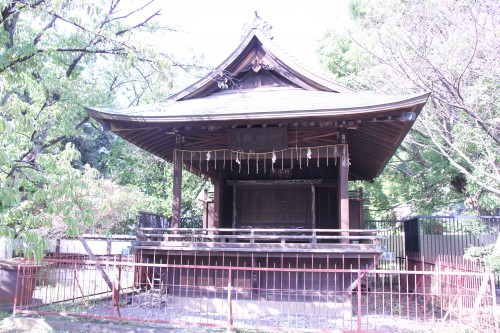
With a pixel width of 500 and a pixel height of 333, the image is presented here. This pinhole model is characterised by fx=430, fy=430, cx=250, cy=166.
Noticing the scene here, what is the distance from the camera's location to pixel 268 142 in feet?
35.9

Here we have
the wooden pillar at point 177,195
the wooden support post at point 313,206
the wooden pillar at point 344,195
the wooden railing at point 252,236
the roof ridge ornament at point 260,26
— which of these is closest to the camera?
the wooden railing at point 252,236

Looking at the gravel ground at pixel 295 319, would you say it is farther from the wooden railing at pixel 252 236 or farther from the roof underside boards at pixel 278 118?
the roof underside boards at pixel 278 118

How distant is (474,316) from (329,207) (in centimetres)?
718

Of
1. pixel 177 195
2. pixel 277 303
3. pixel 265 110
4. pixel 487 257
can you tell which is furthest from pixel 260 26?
pixel 487 257

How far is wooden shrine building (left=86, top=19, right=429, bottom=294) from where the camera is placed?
992cm

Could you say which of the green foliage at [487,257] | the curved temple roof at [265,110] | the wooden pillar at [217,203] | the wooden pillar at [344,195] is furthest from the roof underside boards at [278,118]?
the green foliage at [487,257]

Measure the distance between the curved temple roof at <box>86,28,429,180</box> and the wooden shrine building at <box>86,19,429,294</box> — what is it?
27 millimetres

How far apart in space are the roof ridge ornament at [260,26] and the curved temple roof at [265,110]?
165 millimetres

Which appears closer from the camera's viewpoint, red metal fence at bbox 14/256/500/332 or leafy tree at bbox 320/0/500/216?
red metal fence at bbox 14/256/500/332

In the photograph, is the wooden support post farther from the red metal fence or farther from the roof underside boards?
the red metal fence

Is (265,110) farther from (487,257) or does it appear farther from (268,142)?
(487,257)

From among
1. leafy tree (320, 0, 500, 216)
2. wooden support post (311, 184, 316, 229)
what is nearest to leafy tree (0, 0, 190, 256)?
wooden support post (311, 184, 316, 229)

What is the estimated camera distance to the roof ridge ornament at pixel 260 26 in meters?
12.3

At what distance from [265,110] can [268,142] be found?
3.88 ft
